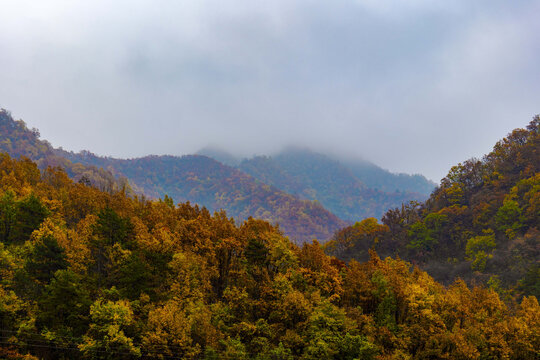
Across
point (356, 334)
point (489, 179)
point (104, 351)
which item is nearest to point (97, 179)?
point (104, 351)

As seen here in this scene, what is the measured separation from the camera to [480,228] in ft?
296

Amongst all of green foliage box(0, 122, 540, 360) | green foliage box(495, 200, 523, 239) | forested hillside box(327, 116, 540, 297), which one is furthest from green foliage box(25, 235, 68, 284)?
green foliage box(495, 200, 523, 239)

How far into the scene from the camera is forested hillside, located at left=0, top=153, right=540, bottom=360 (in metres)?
36.4

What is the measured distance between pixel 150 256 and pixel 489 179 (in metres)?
106

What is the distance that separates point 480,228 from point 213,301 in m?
77.7

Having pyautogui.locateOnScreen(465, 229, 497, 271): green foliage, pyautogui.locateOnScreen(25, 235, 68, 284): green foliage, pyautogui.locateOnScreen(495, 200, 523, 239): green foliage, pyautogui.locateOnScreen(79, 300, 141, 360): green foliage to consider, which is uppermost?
pyautogui.locateOnScreen(495, 200, 523, 239): green foliage

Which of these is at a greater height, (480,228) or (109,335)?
(480,228)

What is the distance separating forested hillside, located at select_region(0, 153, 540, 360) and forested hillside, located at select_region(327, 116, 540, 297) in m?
28.2

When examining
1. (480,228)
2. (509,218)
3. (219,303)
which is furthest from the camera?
(480,228)

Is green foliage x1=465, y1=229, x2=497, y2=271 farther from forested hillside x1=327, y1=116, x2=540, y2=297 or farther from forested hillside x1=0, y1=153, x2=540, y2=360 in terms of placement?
forested hillside x1=0, y1=153, x2=540, y2=360

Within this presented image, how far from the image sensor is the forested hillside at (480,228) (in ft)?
232

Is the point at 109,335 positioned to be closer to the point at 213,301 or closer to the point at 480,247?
the point at 213,301

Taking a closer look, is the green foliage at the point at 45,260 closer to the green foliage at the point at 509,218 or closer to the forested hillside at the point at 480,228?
the forested hillside at the point at 480,228

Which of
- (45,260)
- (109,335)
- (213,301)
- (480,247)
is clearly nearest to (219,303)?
(213,301)
